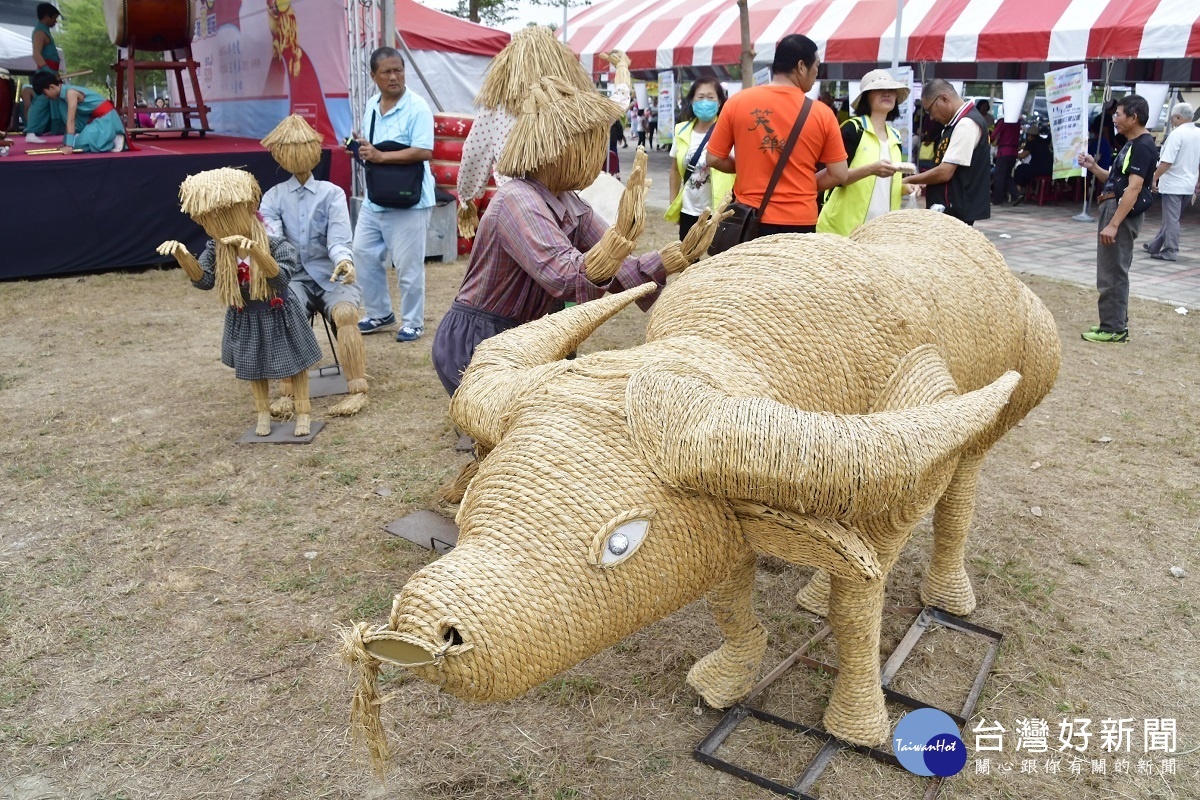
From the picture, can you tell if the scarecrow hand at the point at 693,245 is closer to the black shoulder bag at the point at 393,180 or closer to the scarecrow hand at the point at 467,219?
the scarecrow hand at the point at 467,219

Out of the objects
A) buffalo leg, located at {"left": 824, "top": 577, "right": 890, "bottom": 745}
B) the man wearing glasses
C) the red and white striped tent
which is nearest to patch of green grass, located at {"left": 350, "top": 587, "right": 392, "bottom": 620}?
buffalo leg, located at {"left": 824, "top": 577, "right": 890, "bottom": 745}

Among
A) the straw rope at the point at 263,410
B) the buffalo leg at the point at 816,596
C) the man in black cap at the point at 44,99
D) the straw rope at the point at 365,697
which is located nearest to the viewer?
the straw rope at the point at 365,697

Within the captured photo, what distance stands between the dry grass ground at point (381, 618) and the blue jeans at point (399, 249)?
4.36ft

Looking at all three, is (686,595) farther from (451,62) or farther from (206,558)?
(451,62)

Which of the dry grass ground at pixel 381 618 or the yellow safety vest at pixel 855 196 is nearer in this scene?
the dry grass ground at pixel 381 618

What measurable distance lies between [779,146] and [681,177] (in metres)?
2.50

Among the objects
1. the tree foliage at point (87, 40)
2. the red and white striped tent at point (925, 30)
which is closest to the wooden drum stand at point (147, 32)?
the red and white striped tent at point (925, 30)

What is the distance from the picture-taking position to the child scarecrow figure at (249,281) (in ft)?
13.6

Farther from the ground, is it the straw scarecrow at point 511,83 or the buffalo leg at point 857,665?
the straw scarecrow at point 511,83

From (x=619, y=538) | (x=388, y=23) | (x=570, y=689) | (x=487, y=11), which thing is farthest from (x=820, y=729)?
(x=487, y=11)

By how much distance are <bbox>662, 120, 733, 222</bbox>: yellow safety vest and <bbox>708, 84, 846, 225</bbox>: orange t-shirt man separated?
3.58 ft

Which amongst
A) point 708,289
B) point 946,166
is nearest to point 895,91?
point 946,166

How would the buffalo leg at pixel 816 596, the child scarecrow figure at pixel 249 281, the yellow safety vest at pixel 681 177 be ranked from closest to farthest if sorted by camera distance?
the buffalo leg at pixel 816 596 < the child scarecrow figure at pixel 249 281 < the yellow safety vest at pixel 681 177

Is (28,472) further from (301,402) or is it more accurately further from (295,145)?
(295,145)
